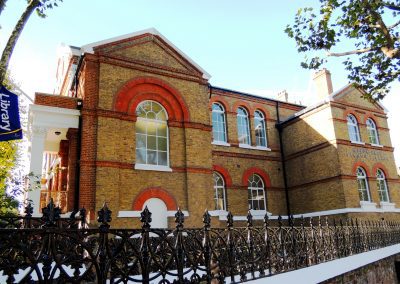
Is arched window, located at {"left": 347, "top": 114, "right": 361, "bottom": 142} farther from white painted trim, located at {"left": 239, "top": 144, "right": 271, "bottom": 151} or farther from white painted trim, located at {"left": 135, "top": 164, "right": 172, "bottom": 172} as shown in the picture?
white painted trim, located at {"left": 135, "top": 164, "right": 172, "bottom": 172}

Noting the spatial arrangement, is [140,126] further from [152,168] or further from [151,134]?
[152,168]

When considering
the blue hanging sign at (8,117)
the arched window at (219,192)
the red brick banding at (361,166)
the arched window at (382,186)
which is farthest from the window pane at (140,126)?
the arched window at (382,186)

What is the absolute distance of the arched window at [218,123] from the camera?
1975cm

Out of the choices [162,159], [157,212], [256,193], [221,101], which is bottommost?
[157,212]

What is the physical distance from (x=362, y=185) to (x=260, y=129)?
6.89 meters

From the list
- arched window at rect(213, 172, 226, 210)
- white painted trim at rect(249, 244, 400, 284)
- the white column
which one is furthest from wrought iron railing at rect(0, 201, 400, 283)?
arched window at rect(213, 172, 226, 210)

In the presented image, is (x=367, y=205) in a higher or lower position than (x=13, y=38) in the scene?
lower

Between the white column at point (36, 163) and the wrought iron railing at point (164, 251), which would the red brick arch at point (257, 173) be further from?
the white column at point (36, 163)

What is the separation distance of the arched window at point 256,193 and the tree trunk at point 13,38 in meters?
15.2

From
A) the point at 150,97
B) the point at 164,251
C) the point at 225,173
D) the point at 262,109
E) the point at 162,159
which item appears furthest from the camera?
the point at 262,109

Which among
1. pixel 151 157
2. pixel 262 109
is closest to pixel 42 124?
pixel 151 157

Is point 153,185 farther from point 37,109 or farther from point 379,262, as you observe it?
point 379,262

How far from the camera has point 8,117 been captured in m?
Answer: 8.11

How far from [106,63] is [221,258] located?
30.9 feet
